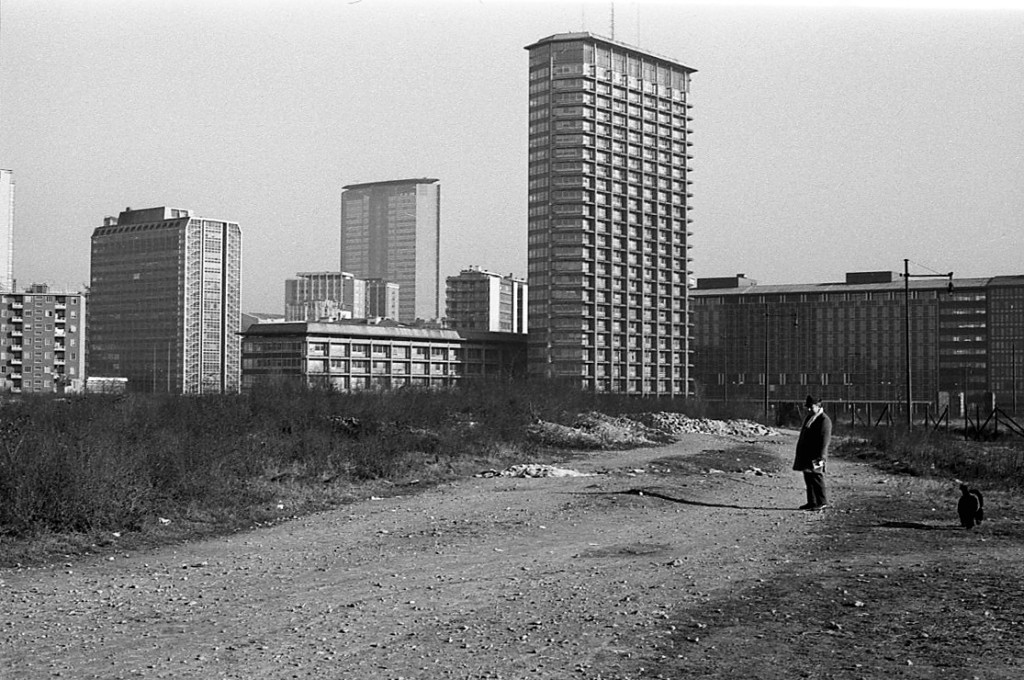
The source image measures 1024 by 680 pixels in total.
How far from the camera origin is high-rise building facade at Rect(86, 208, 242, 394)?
18838cm

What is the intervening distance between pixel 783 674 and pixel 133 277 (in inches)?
7634

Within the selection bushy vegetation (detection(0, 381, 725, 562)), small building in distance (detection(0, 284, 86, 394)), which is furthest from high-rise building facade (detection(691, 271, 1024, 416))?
bushy vegetation (detection(0, 381, 725, 562))

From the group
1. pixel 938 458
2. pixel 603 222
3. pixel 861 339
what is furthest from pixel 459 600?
pixel 861 339

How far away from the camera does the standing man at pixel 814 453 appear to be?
62.6 ft

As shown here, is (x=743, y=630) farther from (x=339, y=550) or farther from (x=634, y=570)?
(x=339, y=550)

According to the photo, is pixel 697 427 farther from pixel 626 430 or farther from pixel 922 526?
pixel 922 526

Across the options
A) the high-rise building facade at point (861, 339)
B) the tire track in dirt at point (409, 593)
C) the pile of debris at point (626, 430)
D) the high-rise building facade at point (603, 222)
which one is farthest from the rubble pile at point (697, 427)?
the high-rise building facade at point (861, 339)

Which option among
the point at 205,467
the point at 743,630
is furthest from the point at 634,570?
the point at 205,467

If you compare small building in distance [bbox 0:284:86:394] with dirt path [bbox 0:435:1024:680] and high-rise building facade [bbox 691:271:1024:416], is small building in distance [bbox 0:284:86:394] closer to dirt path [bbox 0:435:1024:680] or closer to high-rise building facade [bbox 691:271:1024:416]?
high-rise building facade [bbox 691:271:1024:416]

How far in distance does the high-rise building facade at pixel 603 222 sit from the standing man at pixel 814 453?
11201 centimetres

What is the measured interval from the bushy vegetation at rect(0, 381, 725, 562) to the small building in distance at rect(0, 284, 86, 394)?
11339cm

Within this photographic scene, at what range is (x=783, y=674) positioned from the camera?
A: 8734 mm

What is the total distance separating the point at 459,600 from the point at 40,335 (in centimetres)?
14560

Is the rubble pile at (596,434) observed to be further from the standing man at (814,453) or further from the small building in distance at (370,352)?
the small building in distance at (370,352)
